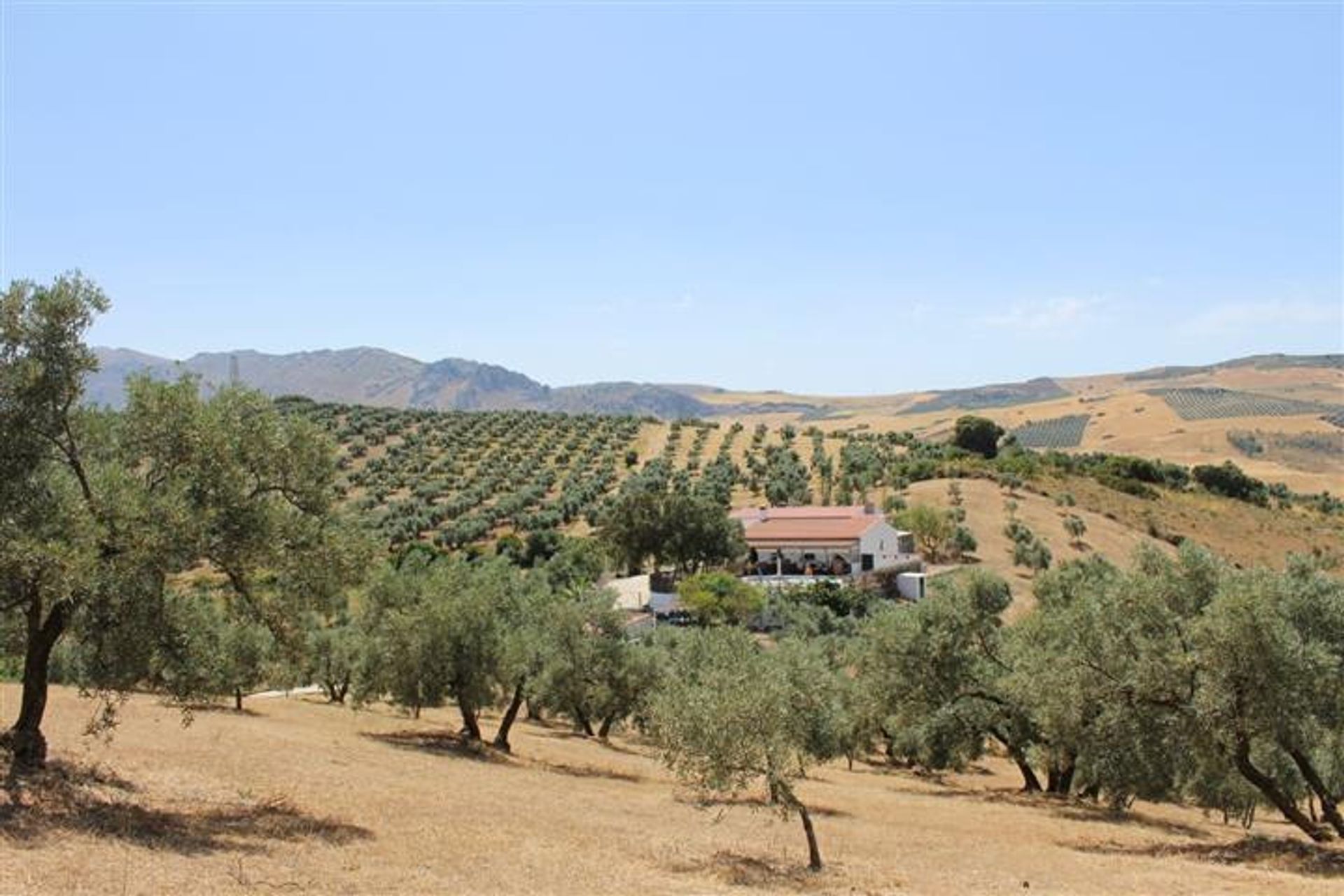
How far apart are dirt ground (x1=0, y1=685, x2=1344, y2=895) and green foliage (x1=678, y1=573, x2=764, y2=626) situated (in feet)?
124

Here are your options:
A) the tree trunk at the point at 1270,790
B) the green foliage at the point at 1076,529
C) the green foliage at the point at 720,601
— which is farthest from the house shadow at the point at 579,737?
the green foliage at the point at 1076,529

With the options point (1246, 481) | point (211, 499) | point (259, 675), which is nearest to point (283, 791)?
point (259, 675)

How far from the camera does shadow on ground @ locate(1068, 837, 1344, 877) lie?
23344mm

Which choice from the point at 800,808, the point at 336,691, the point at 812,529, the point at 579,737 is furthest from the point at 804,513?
the point at 800,808

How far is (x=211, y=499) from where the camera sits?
62.7 ft

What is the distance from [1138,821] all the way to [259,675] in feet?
86.3

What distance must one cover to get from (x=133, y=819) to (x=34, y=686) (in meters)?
3.26

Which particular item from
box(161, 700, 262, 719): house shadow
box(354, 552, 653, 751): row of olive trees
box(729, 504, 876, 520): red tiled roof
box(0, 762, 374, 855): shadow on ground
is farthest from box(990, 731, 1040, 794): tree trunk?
box(729, 504, 876, 520): red tiled roof

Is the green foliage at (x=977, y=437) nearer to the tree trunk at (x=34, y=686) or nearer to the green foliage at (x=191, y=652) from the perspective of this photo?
the green foliage at (x=191, y=652)

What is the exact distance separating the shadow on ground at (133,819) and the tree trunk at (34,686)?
0.45m

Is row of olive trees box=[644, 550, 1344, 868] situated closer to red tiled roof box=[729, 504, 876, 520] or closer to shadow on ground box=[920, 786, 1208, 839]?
shadow on ground box=[920, 786, 1208, 839]

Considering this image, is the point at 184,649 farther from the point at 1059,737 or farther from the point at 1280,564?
the point at 1280,564

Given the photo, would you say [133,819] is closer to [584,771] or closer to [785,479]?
[584,771]

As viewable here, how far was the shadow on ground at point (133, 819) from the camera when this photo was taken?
17109mm
